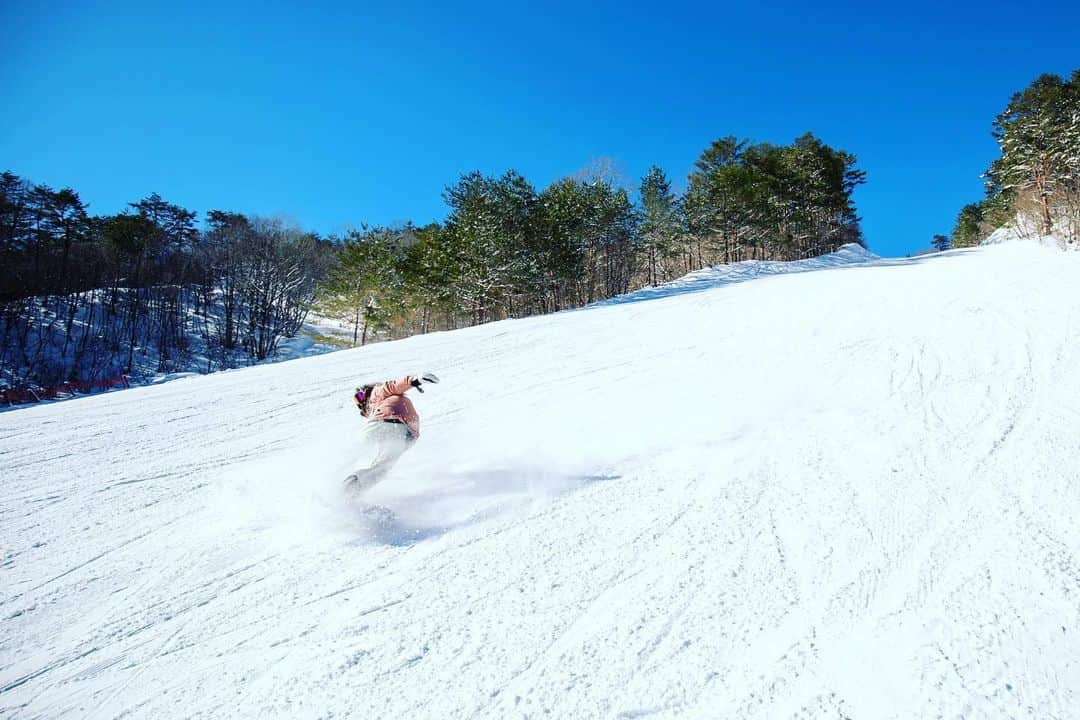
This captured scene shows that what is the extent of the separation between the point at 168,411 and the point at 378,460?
702 centimetres

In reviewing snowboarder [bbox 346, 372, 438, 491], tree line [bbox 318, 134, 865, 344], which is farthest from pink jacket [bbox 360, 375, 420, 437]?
tree line [bbox 318, 134, 865, 344]

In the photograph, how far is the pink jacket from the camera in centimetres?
410

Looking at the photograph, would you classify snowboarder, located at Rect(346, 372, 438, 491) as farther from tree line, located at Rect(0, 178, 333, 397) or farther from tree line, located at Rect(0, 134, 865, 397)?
tree line, located at Rect(0, 178, 333, 397)

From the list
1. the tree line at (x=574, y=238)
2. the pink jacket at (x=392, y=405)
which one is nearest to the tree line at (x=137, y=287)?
the tree line at (x=574, y=238)

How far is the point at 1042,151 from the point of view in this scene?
28453 millimetres

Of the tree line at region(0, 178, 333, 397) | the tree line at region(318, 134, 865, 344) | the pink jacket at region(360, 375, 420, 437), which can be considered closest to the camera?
the pink jacket at region(360, 375, 420, 437)

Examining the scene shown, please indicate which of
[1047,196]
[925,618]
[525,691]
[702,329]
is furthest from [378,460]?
[1047,196]

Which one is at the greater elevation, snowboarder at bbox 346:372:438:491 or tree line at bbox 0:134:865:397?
tree line at bbox 0:134:865:397

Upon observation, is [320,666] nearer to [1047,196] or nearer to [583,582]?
[583,582]

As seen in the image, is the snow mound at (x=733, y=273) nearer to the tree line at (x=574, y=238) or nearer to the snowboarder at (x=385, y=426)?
the tree line at (x=574, y=238)

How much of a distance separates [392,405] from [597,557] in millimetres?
2208

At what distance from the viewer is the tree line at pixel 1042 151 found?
25.8 m

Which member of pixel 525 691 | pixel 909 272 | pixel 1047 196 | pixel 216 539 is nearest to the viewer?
pixel 525 691

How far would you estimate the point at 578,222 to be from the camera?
27922mm
